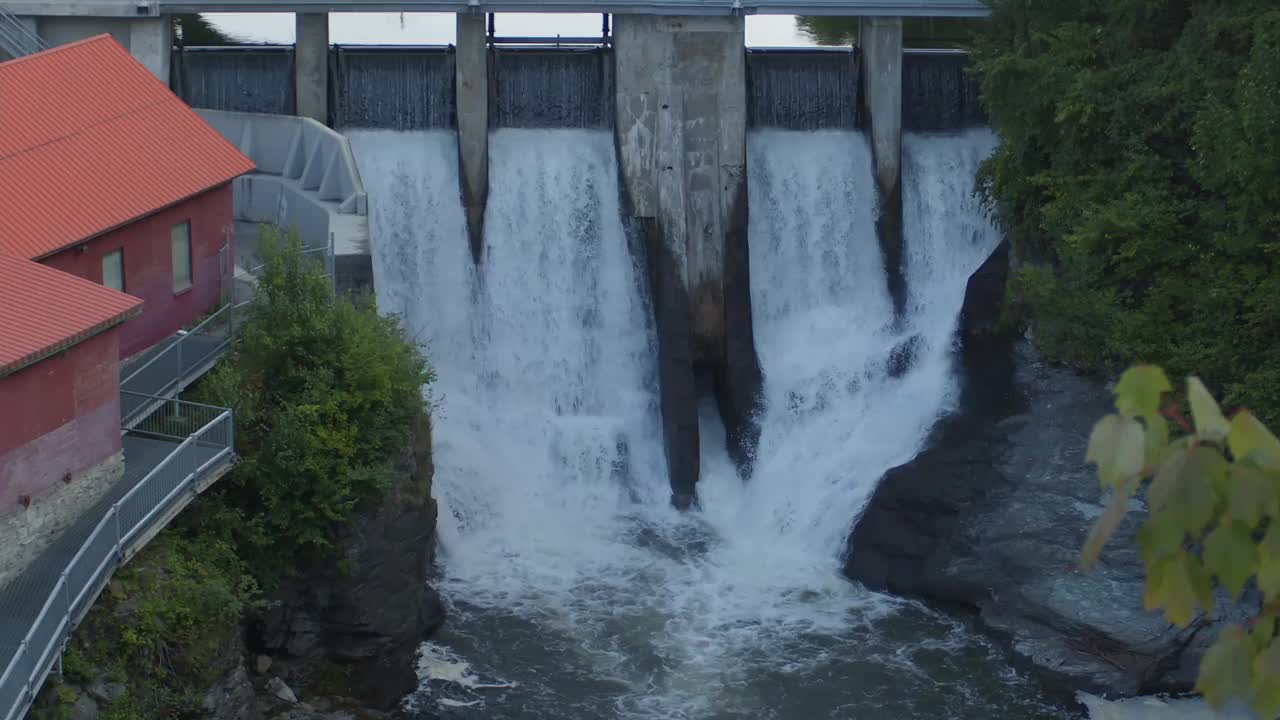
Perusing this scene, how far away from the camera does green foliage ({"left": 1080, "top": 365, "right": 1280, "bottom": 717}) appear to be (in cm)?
487

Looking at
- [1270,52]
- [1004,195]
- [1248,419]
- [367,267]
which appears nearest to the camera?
[1248,419]

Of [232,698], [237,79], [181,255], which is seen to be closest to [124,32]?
[237,79]

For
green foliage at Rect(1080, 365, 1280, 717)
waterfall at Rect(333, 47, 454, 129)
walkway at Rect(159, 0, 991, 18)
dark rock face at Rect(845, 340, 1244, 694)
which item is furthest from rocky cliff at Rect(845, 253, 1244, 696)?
green foliage at Rect(1080, 365, 1280, 717)

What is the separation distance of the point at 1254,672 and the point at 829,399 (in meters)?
31.8

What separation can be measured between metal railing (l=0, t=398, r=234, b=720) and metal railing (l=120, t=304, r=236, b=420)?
1.19ft

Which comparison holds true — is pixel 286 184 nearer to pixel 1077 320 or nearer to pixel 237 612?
pixel 237 612

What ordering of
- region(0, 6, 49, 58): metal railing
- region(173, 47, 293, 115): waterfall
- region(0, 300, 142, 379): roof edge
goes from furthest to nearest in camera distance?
region(173, 47, 293, 115): waterfall < region(0, 6, 49, 58): metal railing < region(0, 300, 142, 379): roof edge

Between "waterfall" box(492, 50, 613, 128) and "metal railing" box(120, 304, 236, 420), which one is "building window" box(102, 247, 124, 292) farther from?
"waterfall" box(492, 50, 613, 128)

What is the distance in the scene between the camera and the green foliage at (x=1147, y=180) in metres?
28.7

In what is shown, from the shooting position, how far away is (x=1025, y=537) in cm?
3114

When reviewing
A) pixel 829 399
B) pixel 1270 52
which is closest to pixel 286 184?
pixel 829 399

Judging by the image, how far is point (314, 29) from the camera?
124 feet

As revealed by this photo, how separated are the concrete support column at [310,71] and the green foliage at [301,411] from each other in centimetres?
1014

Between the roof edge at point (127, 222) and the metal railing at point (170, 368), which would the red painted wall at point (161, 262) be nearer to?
the roof edge at point (127, 222)
